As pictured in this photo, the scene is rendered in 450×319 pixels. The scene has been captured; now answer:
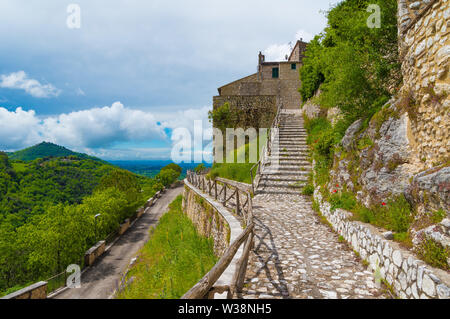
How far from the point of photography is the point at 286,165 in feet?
40.7

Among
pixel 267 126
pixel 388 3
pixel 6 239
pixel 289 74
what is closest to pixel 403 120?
pixel 388 3

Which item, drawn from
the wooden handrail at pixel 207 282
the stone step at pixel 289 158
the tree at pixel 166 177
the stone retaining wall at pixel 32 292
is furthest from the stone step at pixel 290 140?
the tree at pixel 166 177

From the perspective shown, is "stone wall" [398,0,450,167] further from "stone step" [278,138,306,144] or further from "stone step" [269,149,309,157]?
"stone step" [278,138,306,144]

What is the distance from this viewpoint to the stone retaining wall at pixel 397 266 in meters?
2.43

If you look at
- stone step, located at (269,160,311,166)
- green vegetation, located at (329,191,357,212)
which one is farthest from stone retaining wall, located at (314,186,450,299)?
stone step, located at (269,160,311,166)

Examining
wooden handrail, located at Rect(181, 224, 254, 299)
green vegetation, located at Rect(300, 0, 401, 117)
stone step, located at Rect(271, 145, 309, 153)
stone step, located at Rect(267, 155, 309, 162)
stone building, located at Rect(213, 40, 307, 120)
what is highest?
stone building, located at Rect(213, 40, 307, 120)

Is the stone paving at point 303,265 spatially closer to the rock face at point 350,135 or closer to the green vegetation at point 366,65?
the rock face at point 350,135

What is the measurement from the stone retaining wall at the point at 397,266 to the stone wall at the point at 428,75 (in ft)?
5.00

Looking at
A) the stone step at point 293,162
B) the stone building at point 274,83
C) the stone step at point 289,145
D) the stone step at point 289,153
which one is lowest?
the stone step at point 293,162

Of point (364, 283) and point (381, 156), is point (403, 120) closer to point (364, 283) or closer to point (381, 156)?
point (381, 156)

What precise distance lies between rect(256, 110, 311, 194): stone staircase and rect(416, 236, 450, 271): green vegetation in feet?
24.2

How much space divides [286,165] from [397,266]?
9410mm

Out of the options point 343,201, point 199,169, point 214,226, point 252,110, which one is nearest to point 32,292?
point 214,226

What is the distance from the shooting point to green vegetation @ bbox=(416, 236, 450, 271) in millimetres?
2633
